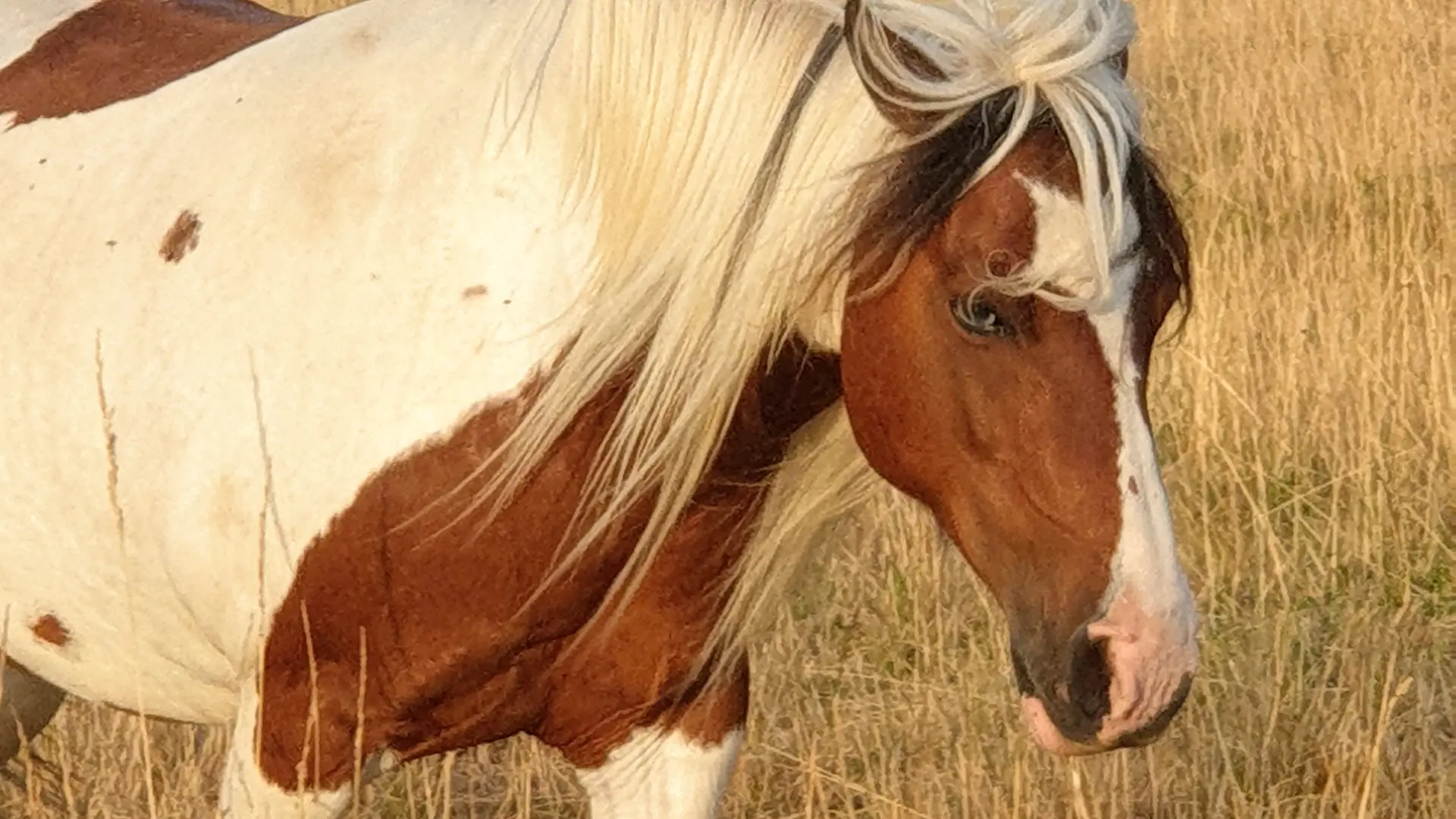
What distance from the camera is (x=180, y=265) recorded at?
2537 mm

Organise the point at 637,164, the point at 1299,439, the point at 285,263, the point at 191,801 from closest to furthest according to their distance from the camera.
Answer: the point at 637,164
the point at 285,263
the point at 191,801
the point at 1299,439

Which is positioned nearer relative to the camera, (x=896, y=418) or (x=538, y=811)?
(x=896, y=418)

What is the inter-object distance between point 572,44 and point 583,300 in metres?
0.30

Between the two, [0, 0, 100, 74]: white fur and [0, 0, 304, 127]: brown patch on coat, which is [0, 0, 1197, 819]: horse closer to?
[0, 0, 304, 127]: brown patch on coat

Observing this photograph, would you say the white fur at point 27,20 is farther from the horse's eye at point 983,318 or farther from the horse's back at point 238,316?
the horse's eye at point 983,318

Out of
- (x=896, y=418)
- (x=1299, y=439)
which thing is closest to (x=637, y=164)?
(x=896, y=418)

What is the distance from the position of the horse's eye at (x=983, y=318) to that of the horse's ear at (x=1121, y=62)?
31 centimetres

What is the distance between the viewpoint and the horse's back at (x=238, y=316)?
2.31 metres

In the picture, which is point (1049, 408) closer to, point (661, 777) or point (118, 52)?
point (661, 777)

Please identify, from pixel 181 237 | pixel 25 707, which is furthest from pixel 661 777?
pixel 25 707

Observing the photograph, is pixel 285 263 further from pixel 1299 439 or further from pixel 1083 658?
pixel 1299 439

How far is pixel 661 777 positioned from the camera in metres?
2.66

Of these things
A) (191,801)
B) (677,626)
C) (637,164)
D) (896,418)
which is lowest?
(191,801)

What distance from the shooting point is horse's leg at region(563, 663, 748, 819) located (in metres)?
2.63
